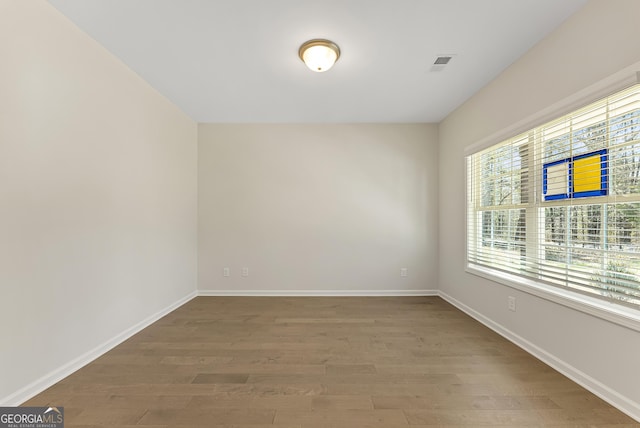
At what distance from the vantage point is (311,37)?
221cm

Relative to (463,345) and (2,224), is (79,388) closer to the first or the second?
(2,224)

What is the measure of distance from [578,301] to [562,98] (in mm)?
1523

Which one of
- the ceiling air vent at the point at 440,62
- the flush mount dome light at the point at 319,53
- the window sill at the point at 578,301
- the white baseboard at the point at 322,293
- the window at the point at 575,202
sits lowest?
Answer: the white baseboard at the point at 322,293

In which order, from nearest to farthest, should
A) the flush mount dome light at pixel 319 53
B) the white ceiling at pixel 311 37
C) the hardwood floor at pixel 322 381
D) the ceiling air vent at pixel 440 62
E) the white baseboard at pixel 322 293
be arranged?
the hardwood floor at pixel 322 381
the white ceiling at pixel 311 37
the flush mount dome light at pixel 319 53
the ceiling air vent at pixel 440 62
the white baseboard at pixel 322 293

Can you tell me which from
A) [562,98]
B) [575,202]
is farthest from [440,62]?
[575,202]

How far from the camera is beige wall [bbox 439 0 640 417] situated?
1620 millimetres

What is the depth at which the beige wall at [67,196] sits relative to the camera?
5.45ft

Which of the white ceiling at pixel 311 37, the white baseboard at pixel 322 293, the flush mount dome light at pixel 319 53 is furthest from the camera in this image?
the white baseboard at pixel 322 293

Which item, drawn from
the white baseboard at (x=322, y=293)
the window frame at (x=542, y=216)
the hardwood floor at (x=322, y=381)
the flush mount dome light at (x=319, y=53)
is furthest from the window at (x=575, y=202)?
the flush mount dome light at (x=319, y=53)

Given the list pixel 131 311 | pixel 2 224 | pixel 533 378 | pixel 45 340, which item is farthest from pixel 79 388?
pixel 533 378

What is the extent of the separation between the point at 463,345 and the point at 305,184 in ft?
9.41

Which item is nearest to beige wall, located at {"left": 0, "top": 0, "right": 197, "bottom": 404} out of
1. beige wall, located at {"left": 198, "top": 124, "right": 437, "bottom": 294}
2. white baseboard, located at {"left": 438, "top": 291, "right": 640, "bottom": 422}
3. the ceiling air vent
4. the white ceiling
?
the white ceiling

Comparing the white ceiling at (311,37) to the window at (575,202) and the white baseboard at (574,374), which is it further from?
the white baseboard at (574,374)

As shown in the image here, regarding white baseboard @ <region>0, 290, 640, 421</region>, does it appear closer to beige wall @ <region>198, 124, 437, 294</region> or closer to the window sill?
the window sill
